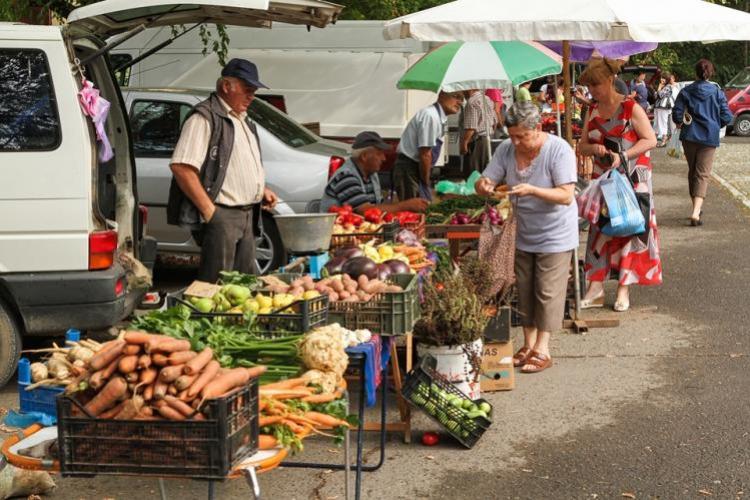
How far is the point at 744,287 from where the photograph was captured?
11109 millimetres

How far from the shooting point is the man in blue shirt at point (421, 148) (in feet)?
37.8

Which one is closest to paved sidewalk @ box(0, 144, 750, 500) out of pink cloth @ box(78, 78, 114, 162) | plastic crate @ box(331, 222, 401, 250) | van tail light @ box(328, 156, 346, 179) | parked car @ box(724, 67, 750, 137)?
plastic crate @ box(331, 222, 401, 250)

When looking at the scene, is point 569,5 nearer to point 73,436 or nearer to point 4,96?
point 4,96

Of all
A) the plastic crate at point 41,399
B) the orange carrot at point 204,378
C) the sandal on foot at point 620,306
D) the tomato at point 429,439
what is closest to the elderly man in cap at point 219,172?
the tomato at point 429,439

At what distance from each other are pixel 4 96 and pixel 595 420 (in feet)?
13.2

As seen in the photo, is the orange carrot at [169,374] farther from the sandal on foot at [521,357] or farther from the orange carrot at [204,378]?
the sandal on foot at [521,357]

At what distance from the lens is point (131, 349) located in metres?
4.08

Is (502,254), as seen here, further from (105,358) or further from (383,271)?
(105,358)

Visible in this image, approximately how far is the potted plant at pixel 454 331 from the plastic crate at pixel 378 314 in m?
1.06

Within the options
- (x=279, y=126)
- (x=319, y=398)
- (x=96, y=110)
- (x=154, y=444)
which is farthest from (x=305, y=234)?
(x=279, y=126)

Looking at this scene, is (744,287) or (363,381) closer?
(363,381)

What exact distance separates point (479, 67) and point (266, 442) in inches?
350

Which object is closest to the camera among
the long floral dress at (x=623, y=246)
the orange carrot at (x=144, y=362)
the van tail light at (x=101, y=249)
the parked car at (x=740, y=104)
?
the orange carrot at (x=144, y=362)

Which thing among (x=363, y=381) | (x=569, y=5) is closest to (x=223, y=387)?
(x=363, y=381)
